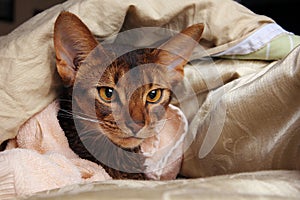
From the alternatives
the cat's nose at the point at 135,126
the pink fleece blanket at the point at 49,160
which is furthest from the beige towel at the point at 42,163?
the cat's nose at the point at 135,126

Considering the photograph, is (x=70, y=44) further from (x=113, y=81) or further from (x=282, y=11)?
(x=282, y=11)

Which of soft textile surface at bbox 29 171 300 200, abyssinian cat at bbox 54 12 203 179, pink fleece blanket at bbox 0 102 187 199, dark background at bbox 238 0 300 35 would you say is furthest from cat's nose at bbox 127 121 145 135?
dark background at bbox 238 0 300 35

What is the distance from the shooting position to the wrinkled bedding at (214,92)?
56cm

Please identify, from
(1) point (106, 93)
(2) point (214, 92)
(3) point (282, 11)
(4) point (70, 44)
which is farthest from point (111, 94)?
(3) point (282, 11)

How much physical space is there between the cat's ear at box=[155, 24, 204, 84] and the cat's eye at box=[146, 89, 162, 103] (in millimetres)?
62

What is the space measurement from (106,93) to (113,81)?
26mm

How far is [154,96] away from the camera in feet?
2.95

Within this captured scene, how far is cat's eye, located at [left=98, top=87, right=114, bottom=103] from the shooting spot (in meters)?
0.85

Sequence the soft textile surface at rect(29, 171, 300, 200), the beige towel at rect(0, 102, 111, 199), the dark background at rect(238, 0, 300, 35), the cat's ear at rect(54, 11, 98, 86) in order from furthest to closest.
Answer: the dark background at rect(238, 0, 300, 35)
the cat's ear at rect(54, 11, 98, 86)
the beige towel at rect(0, 102, 111, 199)
the soft textile surface at rect(29, 171, 300, 200)

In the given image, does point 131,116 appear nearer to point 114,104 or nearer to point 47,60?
point 114,104

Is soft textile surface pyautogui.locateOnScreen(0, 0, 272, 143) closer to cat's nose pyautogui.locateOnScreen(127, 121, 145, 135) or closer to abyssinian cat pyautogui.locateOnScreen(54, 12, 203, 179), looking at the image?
abyssinian cat pyautogui.locateOnScreen(54, 12, 203, 179)

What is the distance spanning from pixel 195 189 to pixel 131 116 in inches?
12.7

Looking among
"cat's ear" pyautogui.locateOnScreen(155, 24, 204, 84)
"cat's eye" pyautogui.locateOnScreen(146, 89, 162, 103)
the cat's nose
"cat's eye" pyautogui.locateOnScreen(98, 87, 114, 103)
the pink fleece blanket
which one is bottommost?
the pink fleece blanket

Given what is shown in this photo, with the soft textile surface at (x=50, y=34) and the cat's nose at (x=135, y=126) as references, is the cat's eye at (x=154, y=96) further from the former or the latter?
the soft textile surface at (x=50, y=34)
